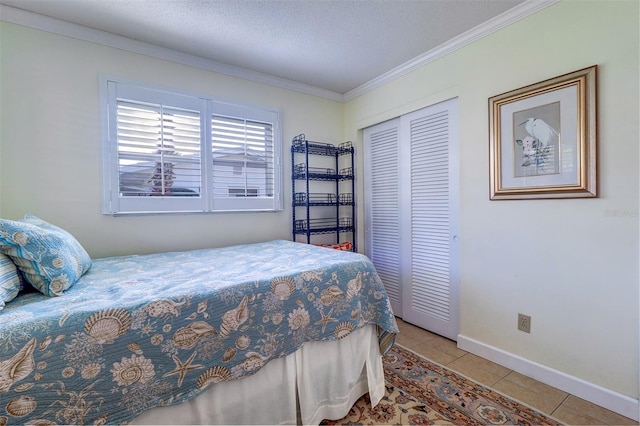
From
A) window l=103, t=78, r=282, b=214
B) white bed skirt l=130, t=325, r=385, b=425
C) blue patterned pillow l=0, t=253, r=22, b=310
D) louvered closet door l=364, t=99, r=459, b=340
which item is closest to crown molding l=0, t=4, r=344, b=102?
window l=103, t=78, r=282, b=214

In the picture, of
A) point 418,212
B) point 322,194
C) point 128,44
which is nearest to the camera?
point 128,44

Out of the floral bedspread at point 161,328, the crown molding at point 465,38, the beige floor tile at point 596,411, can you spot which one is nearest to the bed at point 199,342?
the floral bedspread at point 161,328

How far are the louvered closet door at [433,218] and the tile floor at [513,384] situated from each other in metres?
0.21

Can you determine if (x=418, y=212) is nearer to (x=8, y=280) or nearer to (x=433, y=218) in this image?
(x=433, y=218)

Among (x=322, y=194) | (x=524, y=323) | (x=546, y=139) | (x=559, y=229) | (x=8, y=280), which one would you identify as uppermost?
(x=546, y=139)

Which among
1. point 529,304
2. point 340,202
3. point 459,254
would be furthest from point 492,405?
point 340,202

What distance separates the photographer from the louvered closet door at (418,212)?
8.27 ft

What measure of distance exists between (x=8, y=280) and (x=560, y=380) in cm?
292

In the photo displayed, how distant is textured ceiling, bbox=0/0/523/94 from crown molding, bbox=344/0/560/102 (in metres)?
0.05

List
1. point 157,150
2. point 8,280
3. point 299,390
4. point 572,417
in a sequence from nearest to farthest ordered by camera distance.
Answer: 1. point 8,280
2. point 299,390
3. point 572,417
4. point 157,150

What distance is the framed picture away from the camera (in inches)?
67.6

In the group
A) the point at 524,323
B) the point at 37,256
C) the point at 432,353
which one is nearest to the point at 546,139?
the point at 524,323

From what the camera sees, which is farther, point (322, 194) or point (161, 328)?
point (322, 194)

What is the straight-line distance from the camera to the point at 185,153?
2525mm
